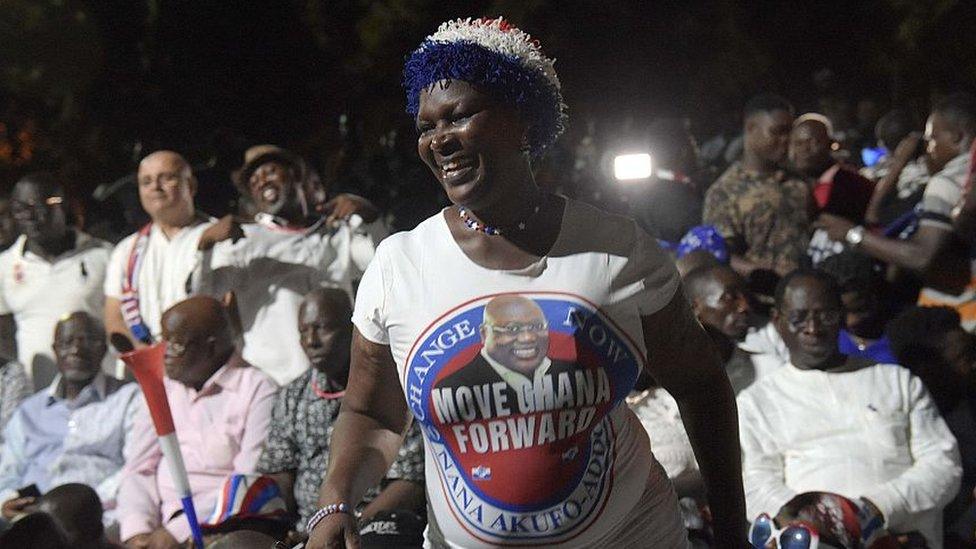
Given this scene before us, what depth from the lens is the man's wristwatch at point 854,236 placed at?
6.66 metres

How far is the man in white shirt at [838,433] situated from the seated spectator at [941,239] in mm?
1071

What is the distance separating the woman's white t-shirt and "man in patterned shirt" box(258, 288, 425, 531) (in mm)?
2330

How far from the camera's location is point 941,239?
21.4 ft

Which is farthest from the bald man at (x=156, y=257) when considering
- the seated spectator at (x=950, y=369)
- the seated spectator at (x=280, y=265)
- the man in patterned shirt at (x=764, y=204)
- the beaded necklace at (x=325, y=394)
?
the seated spectator at (x=950, y=369)

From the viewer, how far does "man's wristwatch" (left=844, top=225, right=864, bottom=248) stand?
6.66 metres

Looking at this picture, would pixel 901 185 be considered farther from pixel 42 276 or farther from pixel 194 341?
pixel 42 276

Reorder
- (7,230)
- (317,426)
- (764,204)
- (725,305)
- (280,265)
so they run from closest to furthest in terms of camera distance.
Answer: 1. (317,426)
2. (725,305)
3. (280,265)
4. (764,204)
5. (7,230)

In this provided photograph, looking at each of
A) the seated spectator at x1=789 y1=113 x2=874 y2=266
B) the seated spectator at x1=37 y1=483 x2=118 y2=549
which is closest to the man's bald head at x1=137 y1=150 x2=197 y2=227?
the seated spectator at x1=37 y1=483 x2=118 y2=549

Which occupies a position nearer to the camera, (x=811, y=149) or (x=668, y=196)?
(x=811, y=149)

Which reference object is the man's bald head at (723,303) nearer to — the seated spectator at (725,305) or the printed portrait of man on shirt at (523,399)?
the seated spectator at (725,305)

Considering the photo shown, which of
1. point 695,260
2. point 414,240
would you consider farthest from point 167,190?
point 414,240

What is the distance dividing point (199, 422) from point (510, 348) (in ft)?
11.5

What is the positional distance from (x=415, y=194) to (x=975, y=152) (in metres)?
3.37

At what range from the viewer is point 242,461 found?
5926 mm
